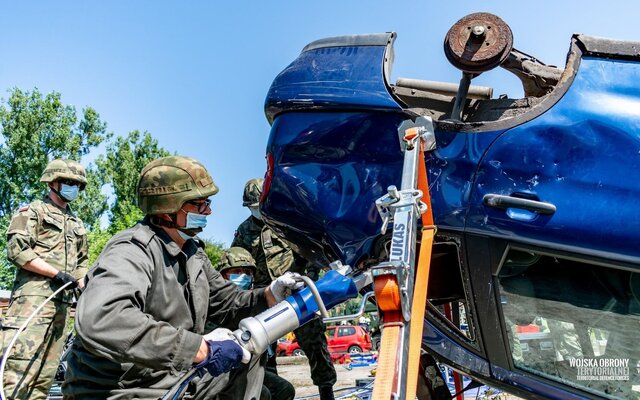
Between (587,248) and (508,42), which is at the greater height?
(508,42)

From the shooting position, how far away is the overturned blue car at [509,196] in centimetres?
234

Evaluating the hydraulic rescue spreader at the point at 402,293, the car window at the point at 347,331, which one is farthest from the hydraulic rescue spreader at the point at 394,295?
the car window at the point at 347,331

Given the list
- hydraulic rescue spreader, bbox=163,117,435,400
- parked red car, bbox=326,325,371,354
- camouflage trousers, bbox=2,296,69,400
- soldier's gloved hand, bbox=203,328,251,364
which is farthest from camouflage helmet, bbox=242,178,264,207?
parked red car, bbox=326,325,371,354

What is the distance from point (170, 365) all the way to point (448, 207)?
1.23 meters

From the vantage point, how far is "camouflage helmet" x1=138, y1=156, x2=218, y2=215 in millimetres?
2676

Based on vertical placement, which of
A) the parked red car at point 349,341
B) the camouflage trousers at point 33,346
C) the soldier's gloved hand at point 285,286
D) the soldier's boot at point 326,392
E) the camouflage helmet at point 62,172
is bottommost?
the parked red car at point 349,341

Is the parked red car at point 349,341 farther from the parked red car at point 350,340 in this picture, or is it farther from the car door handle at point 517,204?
the car door handle at point 517,204

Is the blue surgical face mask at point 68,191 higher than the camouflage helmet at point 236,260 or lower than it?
higher

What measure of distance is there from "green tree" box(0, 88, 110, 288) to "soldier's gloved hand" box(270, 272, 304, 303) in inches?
1386

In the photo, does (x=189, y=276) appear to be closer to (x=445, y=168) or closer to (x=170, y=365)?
(x=170, y=365)

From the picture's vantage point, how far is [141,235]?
248cm

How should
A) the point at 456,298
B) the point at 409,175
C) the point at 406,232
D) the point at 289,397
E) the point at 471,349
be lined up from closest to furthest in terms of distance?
1. the point at 406,232
2. the point at 409,175
3. the point at 471,349
4. the point at 456,298
5. the point at 289,397

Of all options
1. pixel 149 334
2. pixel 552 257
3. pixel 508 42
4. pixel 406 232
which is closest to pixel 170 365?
pixel 149 334

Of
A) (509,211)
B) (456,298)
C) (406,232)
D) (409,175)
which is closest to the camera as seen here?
(406,232)
